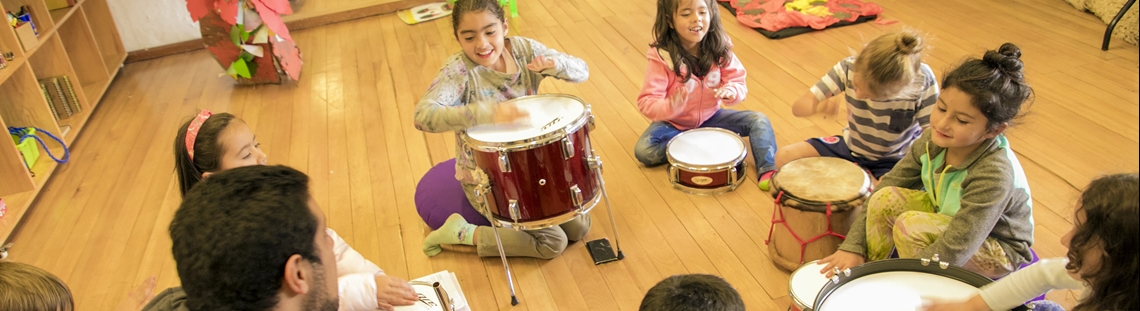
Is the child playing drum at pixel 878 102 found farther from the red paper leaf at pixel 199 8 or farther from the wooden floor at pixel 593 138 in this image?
the red paper leaf at pixel 199 8

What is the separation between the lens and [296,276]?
131 centimetres

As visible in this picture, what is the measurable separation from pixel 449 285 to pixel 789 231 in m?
0.98

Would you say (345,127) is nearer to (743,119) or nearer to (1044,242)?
(743,119)

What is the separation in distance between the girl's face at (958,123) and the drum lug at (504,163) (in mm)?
1046

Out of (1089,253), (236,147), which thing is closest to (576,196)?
(236,147)

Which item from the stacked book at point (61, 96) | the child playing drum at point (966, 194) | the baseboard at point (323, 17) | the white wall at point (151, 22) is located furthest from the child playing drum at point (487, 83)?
the white wall at point (151, 22)

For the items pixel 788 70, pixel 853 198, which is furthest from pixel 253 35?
pixel 853 198

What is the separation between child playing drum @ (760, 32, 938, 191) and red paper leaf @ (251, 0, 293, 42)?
271 centimetres

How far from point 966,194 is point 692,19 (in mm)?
1124

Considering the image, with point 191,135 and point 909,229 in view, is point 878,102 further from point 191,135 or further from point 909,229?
point 191,135

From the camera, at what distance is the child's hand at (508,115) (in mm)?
2100

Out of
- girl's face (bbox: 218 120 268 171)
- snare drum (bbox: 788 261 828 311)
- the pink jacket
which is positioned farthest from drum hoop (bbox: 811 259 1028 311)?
girl's face (bbox: 218 120 268 171)

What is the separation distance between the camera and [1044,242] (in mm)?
2234

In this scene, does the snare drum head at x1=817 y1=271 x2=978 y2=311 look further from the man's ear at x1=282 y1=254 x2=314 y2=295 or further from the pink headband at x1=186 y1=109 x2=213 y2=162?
the pink headband at x1=186 y1=109 x2=213 y2=162
